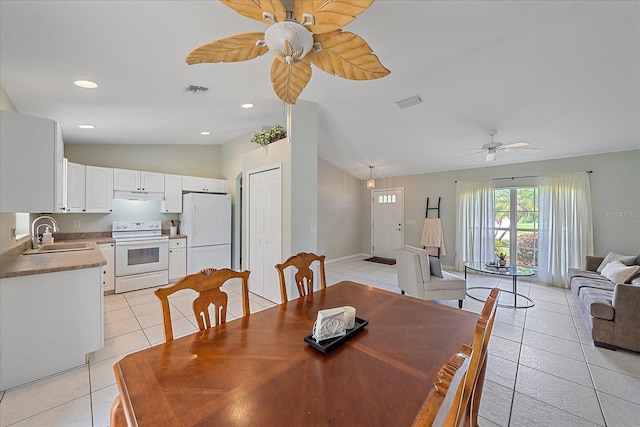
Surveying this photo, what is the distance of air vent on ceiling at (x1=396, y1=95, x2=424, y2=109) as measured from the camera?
334cm

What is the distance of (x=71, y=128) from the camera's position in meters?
3.43

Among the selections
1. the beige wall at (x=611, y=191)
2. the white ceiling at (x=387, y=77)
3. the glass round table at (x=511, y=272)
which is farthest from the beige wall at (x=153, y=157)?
the beige wall at (x=611, y=191)

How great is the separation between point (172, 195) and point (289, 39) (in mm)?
4422

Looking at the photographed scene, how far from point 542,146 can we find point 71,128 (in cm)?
720

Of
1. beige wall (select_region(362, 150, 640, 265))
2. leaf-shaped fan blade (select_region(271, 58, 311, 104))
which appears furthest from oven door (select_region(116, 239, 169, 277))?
beige wall (select_region(362, 150, 640, 265))

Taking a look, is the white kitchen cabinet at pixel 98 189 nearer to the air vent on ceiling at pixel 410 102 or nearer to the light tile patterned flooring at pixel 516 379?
the light tile patterned flooring at pixel 516 379

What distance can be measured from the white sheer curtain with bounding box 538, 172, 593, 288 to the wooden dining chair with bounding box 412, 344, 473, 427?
18.6ft

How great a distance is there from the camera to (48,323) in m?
2.09

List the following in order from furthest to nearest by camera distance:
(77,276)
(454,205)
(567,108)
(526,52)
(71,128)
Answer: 1. (454,205)
2. (71,128)
3. (567,108)
4. (526,52)
5. (77,276)

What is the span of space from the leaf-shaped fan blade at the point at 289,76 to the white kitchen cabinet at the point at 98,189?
398 cm

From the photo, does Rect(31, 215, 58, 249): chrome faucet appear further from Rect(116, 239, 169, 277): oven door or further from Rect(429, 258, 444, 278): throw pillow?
Rect(429, 258, 444, 278): throw pillow

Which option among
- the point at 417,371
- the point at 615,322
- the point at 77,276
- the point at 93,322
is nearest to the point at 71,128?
the point at 77,276

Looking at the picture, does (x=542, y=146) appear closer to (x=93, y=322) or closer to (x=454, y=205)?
(x=454, y=205)

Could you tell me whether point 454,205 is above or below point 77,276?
above
